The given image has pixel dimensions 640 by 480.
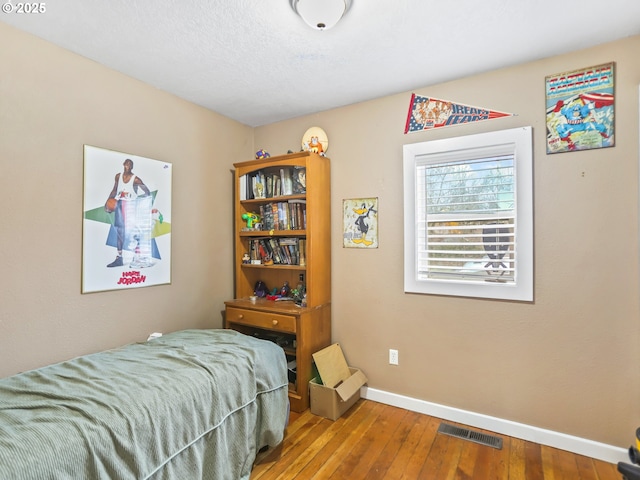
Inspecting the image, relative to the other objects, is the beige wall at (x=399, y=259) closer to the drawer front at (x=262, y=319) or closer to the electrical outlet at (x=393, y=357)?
the electrical outlet at (x=393, y=357)

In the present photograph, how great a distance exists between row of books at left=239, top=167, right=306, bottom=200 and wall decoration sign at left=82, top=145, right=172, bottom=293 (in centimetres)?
71

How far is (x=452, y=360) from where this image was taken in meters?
2.39

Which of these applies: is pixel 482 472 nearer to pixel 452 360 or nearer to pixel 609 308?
pixel 452 360

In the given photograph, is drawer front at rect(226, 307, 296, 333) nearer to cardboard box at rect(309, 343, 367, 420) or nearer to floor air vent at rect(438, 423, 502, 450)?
cardboard box at rect(309, 343, 367, 420)

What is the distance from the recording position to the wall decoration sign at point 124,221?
211 cm

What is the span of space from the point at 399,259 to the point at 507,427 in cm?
132

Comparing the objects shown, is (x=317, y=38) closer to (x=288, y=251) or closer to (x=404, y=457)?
(x=288, y=251)

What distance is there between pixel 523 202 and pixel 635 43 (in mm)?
1027

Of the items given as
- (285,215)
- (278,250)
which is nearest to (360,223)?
(285,215)

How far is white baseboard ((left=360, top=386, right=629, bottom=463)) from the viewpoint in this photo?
1.93m

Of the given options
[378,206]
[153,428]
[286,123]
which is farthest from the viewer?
[286,123]

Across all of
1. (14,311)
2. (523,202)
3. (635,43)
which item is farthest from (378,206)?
(14,311)
